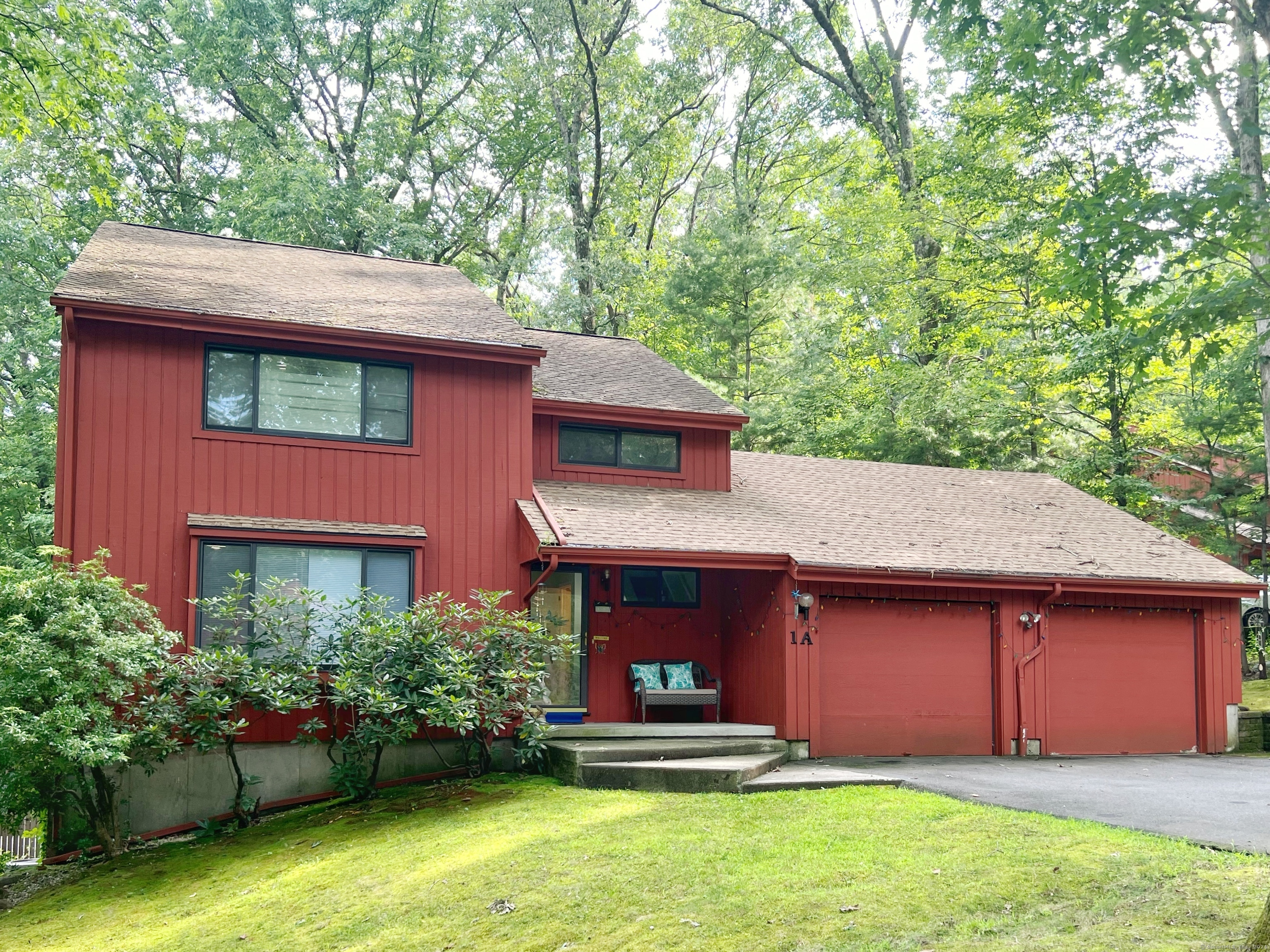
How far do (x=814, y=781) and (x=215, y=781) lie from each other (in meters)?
6.11

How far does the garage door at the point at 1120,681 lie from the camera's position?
1376cm

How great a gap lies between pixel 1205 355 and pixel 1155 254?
2.64 feet

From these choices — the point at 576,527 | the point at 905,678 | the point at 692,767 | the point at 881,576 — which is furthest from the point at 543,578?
the point at 905,678

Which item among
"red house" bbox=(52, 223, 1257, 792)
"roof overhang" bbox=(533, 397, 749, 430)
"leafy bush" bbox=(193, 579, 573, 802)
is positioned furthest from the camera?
"roof overhang" bbox=(533, 397, 749, 430)

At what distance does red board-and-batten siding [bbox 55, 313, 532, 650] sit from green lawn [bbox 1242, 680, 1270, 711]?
455 inches

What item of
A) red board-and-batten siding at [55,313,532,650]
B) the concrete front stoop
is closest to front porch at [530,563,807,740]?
the concrete front stoop

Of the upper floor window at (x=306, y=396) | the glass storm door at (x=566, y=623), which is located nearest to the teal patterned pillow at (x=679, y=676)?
the glass storm door at (x=566, y=623)

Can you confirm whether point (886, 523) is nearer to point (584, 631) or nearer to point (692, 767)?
point (584, 631)

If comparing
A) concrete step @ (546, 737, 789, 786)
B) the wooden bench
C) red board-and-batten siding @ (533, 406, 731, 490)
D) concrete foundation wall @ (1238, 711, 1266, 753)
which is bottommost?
concrete foundation wall @ (1238, 711, 1266, 753)

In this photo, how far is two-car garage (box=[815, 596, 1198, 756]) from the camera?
12648 millimetres

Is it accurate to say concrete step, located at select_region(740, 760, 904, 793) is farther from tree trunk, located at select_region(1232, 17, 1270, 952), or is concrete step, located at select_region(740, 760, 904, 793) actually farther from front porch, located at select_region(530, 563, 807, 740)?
tree trunk, located at select_region(1232, 17, 1270, 952)

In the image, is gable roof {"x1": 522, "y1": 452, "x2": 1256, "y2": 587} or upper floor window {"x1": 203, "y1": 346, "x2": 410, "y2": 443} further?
gable roof {"x1": 522, "y1": 452, "x2": 1256, "y2": 587}

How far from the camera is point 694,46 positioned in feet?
93.8

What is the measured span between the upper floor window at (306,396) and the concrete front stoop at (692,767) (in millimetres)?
4154
